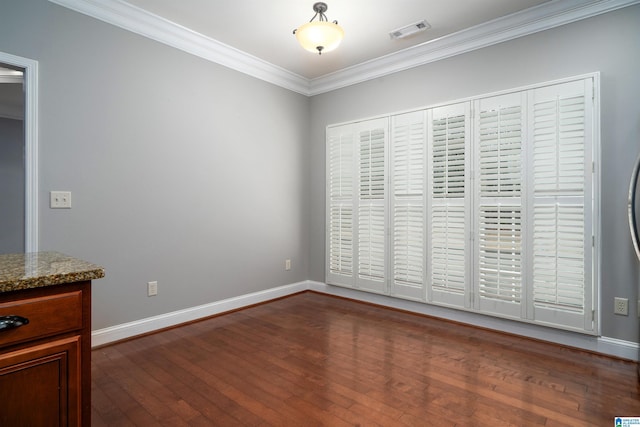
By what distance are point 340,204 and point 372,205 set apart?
48 centimetres

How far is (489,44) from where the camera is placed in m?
3.12

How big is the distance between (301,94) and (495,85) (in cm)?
240

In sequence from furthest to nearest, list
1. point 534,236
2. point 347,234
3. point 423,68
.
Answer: point 347,234, point 423,68, point 534,236

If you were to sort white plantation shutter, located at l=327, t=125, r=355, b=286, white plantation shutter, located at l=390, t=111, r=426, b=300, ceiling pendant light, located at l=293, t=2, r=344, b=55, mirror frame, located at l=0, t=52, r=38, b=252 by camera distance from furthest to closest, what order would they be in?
white plantation shutter, located at l=327, t=125, r=355, b=286, white plantation shutter, located at l=390, t=111, r=426, b=300, ceiling pendant light, located at l=293, t=2, r=344, b=55, mirror frame, located at l=0, t=52, r=38, b=252

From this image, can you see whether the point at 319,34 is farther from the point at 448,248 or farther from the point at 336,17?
the point at 448,248

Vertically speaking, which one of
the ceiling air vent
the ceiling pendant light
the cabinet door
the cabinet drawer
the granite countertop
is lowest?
the cabinet door

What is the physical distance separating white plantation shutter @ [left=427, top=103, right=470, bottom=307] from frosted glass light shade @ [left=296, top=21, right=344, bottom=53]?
1.37m

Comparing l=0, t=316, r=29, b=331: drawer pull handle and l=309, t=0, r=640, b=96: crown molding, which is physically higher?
l=309, t=0, r=640, b=96: crown molding

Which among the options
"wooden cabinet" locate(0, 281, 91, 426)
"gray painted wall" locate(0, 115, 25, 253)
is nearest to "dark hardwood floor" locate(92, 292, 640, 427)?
"wooden cabinet" locate(0, 281, 91, 426)

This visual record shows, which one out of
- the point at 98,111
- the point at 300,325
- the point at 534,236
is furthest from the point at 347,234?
the point at 98,111

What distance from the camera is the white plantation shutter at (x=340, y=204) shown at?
411cm

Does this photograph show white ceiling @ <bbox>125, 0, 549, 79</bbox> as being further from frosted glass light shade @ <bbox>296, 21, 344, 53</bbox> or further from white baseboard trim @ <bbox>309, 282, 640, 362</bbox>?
white baseboard trim @ <bbox>309, 282, 640, 362</bbox>

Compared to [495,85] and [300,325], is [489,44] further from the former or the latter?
[300,325]

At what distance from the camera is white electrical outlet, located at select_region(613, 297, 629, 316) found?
2.49 metres
